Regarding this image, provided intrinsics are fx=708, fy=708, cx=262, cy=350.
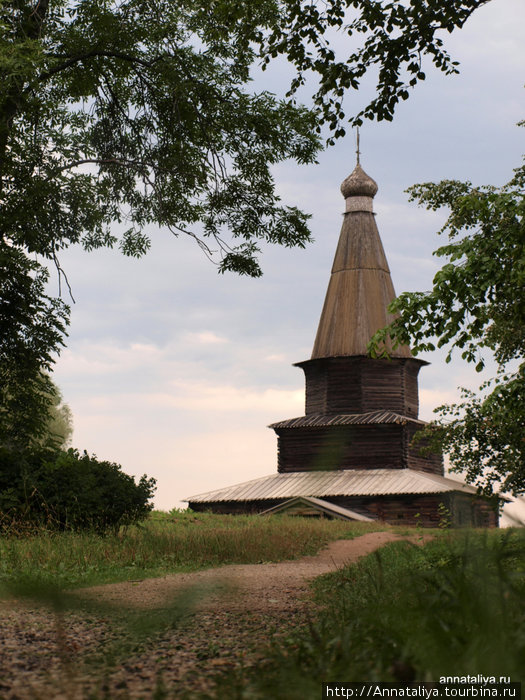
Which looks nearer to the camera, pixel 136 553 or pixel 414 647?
pixel 414 647

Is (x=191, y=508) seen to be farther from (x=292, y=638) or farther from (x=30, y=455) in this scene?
(x=292, y=638)

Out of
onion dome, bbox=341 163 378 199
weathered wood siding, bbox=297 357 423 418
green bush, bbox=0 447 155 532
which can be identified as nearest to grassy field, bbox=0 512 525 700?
green bush, bbox=0 447 155 532

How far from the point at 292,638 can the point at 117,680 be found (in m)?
1.31

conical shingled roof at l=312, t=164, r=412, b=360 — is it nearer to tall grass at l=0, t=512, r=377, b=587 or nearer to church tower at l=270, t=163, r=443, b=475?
church tower at l=270, t=163, r=443, b=475

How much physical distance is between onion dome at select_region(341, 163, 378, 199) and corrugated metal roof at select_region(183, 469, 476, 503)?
16199 mm

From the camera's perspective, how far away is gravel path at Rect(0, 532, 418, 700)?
202 centimetres

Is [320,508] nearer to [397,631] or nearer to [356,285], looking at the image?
[356,285]

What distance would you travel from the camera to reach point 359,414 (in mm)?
36656

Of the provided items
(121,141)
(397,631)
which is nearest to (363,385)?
(121,141)

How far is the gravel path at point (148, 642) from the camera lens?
2.02 meters

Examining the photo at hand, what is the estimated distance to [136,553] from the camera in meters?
12.8

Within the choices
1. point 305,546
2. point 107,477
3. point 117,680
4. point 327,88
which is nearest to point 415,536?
point 305,546

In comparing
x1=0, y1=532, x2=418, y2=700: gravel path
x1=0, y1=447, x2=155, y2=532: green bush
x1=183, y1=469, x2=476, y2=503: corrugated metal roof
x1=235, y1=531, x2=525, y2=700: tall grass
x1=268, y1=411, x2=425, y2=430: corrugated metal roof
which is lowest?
x1=0, y1=532, x2=418, y2=700: gravel path

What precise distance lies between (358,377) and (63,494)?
2388 cm
